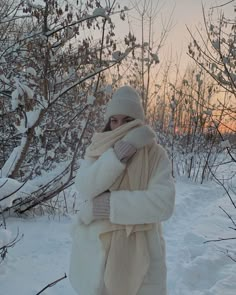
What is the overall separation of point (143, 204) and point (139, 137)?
357 millimetres

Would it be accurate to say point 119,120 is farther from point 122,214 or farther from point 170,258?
point 170,258

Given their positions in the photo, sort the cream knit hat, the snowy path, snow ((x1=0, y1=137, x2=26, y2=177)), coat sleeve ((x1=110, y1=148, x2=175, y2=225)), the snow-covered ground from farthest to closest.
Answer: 1. snow ((x1=0, y1=137, x2=26, y2=177))
2. the snowy path
3. the snow-covered ground
4. the cream knit hat
5. coat sleeve ((x1=110, y1=148, x2=175, y2=225))

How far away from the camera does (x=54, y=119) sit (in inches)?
300

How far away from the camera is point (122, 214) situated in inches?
77.9

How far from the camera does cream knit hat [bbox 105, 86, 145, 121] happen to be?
7.06ft

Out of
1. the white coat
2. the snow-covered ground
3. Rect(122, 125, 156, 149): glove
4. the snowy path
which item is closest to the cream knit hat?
Rect(122, 125, 156, 149): glove

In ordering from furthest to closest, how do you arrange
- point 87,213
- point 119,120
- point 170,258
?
point 170,258
point 119,120
point 87,213

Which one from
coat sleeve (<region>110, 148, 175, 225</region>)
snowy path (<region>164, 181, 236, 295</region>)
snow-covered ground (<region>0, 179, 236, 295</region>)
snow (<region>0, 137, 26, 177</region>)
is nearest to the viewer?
coat sleeve (<region>110, 148, 175, 225</region>)

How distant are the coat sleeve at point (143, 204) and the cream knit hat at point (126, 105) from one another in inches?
16.4

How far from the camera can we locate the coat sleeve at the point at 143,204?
197cm

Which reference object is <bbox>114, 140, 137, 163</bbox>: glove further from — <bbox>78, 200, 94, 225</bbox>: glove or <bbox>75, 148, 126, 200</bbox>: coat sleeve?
<bbox>78, 200, 94, 225</bbox>: glove

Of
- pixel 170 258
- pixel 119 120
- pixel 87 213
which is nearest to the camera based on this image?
pixel 87 213

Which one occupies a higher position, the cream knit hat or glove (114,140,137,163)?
the cream knit hat

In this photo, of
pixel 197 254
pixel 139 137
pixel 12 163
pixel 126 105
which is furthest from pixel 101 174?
pixel 197 254
